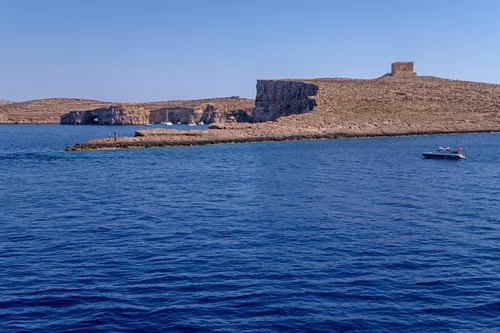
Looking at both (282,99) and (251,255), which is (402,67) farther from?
(251,255)

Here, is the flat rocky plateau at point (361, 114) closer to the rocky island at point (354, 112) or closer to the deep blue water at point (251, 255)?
the rocky island at point (354, 112)

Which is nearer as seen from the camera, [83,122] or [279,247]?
[279,247]

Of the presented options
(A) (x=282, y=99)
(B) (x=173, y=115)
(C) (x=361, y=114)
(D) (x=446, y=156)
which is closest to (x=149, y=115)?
(B) (x=173, y=115)

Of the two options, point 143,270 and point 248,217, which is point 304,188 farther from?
point 143,270

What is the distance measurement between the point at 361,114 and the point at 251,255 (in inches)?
2806

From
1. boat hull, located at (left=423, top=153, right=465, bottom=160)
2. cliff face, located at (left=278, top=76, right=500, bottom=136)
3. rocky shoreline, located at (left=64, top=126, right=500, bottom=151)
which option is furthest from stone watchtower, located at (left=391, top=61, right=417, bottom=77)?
boat hull, located at (left=423, top=153, right=465, bottom=160)

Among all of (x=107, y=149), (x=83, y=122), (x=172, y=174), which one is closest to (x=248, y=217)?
(x=172, y=174)

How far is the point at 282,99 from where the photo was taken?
99.9 m

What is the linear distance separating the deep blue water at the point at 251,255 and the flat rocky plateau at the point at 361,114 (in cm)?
3265

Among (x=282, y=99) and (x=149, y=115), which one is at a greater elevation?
(x=282, y=99)

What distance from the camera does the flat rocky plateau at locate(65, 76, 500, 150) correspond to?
215ft

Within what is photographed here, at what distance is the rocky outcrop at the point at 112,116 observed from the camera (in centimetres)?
14900

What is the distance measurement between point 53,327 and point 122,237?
23.6 ft

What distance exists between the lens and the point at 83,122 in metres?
155
